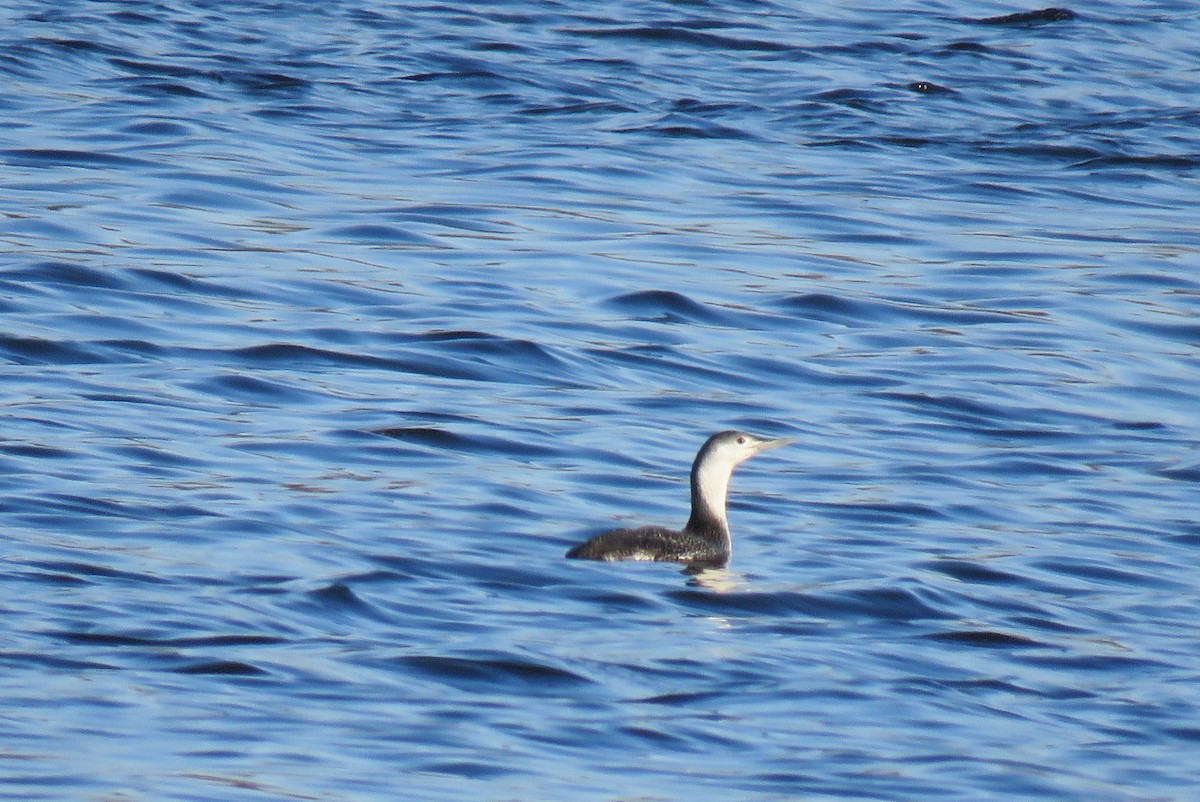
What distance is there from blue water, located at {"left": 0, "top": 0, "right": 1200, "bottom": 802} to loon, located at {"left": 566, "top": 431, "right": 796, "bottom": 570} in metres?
0.15

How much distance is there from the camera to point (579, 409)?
45.4ft

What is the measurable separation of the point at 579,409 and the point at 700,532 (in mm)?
2992

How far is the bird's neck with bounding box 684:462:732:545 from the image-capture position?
11.1 meters

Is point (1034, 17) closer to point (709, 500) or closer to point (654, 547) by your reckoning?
point (709, 500)

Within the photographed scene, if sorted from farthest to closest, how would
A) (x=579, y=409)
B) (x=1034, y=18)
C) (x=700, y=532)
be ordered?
(x=1034, y=18) < (x=579, y=409) < (x=700, y=532)

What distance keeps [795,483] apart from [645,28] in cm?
1588

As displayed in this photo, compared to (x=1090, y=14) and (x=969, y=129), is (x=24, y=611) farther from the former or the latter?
(x=1090, y=14)

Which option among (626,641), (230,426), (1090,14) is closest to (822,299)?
(230,426)

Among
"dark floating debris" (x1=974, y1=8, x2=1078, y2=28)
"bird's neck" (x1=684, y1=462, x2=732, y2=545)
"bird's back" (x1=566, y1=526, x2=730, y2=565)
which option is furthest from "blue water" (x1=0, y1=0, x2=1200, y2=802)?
"dark floating debris" (x1=974, y1=8, x2=1078, y2=28)

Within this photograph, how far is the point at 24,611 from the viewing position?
29.0 ft

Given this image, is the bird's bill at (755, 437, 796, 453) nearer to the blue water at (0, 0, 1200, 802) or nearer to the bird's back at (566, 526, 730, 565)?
the blue water at (0, 0, 1200, 802)

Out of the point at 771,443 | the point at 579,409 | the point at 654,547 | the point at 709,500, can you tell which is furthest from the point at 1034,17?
the point at 654,547

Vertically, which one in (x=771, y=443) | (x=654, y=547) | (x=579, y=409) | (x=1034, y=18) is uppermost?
(x=1034, y=18)

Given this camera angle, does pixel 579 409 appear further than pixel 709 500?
Yes
